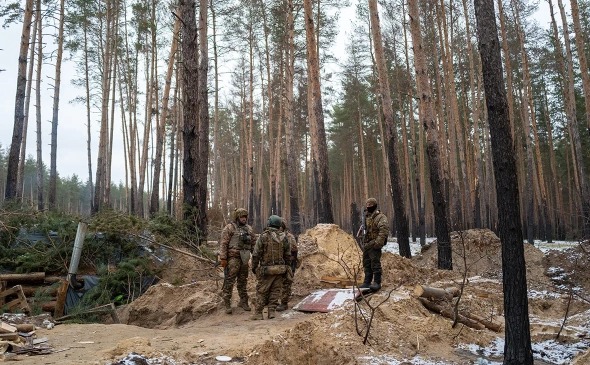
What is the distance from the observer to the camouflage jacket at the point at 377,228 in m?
7.65

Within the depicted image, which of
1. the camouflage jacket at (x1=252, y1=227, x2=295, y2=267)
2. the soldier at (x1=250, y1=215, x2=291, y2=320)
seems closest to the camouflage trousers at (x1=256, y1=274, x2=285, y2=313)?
the soldier at (x1=250, y1=215, x2=291, y2=320)

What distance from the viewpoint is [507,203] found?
4848 millimetres

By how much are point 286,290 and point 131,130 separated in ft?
78.1

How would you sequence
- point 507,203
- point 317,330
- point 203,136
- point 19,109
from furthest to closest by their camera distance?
point 19,109 < point 203,136 < point 317,330 < point 507,203

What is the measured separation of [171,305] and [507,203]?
6191 millimetres

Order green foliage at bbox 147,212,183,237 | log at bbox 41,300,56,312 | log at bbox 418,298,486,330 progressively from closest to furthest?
log at bbox 418,298,486,330 → log at bbox 41,300,56,312 → green foliage at bbox 147,212,183,237

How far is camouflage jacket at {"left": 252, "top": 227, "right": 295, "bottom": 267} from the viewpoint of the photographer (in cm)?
751

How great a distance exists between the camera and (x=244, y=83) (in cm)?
3225

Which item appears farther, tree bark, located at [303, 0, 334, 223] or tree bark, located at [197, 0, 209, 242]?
tree bark, located at [303, 0, 334, 223]

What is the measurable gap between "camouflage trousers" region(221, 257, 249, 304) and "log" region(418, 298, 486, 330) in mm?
2843

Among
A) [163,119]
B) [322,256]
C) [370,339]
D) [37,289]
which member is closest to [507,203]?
[370,339]

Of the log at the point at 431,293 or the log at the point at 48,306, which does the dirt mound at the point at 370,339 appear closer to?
the log at the point at 431,293

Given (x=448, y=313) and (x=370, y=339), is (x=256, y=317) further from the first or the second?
(x=448, y=313)

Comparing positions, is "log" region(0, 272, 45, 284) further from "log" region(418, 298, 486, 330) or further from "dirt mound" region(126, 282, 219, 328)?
"log" region(418, 298, 486, 330)
